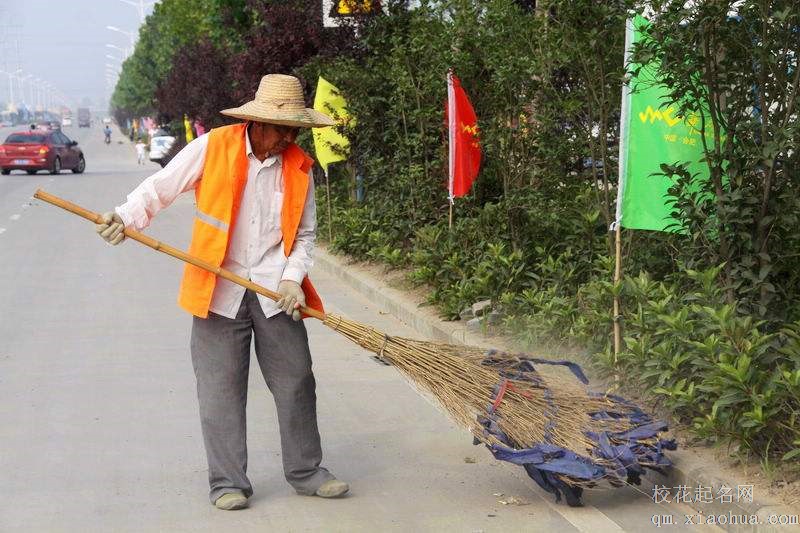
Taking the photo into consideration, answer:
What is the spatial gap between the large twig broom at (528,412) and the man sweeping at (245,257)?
0.47 ft

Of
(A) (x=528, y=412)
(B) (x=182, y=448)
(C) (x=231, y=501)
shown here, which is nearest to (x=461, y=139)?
(B) (x=182, y=448)

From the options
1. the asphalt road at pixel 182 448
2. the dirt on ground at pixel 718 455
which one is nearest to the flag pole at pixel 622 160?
the dirt on ground at pixel 718 455

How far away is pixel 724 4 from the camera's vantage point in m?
6.13

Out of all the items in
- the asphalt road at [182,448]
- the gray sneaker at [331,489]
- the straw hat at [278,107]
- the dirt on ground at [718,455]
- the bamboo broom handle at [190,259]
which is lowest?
the asphalt road at [182,448]

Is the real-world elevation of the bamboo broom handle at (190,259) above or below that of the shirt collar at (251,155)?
below

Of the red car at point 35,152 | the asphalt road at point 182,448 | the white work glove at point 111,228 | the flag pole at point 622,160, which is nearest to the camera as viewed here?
the white work glove at point 111,228

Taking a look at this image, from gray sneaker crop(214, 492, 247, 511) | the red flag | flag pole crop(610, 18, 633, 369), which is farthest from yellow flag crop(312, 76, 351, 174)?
gray sneaker crop(214, 492, 247, 511)

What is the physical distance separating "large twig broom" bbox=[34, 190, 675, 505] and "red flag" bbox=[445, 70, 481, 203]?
5308 millimetres

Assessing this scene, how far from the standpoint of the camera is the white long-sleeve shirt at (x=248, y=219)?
5246 millimetres

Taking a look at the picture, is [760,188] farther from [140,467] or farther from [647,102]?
[140,467]

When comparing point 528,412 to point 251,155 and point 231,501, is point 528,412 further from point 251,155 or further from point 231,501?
point 251,155

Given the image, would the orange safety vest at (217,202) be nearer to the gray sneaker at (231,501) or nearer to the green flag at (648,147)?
the gray sneaker at (231,501)

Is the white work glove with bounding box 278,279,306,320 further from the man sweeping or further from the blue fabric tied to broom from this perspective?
the blue fabric tied to broom

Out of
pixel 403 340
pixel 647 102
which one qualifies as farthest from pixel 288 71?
pixel 403 340
